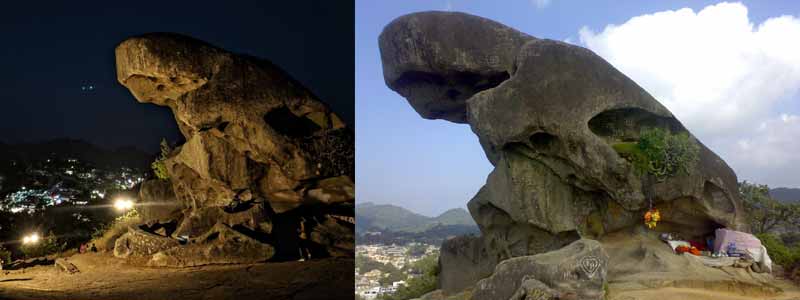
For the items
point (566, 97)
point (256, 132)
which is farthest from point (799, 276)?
point (256, 132)

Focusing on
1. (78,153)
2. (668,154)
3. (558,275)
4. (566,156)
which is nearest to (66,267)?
(78,153)

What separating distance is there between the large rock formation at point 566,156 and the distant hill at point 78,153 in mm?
15331

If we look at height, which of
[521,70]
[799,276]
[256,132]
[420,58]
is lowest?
[799,276]

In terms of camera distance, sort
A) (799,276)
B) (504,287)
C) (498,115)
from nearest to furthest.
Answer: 1. (504,287)
2. (799,276)
3. (498,115)

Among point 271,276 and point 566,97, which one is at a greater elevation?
point 566,97

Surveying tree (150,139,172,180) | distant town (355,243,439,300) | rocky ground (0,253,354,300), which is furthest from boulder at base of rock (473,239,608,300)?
tree (150,139,172,180)

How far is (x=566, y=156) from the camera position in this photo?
44.8 ft

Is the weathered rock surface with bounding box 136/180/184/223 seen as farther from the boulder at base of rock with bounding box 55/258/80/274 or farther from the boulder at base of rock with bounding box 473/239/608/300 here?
the boulder at base of rock with bounding box 473/239/608/300

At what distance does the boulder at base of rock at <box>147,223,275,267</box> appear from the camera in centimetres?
1234

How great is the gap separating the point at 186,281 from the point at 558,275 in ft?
25.8

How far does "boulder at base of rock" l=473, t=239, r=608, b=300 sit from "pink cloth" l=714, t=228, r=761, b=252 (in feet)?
16.9

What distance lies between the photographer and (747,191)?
15281 mm

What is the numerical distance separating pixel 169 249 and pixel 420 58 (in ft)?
33.5

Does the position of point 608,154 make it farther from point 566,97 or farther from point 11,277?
point 11,277
